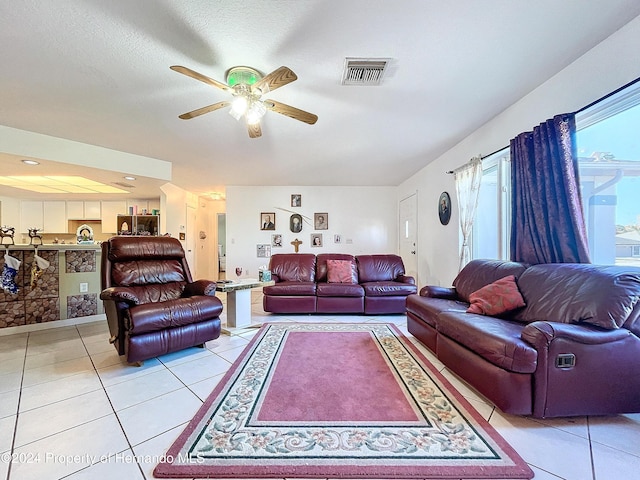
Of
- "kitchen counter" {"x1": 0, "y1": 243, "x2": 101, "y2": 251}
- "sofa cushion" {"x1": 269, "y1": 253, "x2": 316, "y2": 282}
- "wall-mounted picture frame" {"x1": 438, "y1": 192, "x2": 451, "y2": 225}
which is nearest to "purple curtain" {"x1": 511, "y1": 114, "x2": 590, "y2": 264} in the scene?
"wall-mounted picture frame" {"x1": 438, "y1": 192, "x2": 451, "y2": 225}

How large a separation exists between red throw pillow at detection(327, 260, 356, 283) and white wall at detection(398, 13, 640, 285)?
1489mm

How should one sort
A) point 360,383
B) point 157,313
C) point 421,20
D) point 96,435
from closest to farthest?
point 96,435 < point 421,20 < point 360,383 < point 157,313

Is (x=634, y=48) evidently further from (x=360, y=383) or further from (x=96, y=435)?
(x=96, y=435)

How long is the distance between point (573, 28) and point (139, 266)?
4.02 metres

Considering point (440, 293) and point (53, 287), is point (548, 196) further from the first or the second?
point (53, 287)

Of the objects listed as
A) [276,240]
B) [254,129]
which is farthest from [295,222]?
[254,129]

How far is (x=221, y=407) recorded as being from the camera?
1561mm

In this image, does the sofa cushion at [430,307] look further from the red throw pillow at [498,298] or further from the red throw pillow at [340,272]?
the red throw pillow at [340,272]

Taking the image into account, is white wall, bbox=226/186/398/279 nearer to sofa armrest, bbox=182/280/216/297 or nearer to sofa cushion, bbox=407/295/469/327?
sofa armrest, bbox=182/280/216/297

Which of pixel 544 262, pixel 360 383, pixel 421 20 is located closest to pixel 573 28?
pixel 421 20

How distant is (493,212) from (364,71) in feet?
7.46

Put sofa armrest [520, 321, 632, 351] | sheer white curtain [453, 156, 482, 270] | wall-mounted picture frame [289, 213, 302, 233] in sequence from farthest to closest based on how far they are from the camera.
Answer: wall-mounted picture frame [289, 213, 302, 233] < sheer white curtain [453, 156, 482, 270] < sofa armrest [520, 321, 632, 351]

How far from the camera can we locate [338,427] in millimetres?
1392

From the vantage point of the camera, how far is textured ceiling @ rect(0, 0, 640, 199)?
58.2 inches
